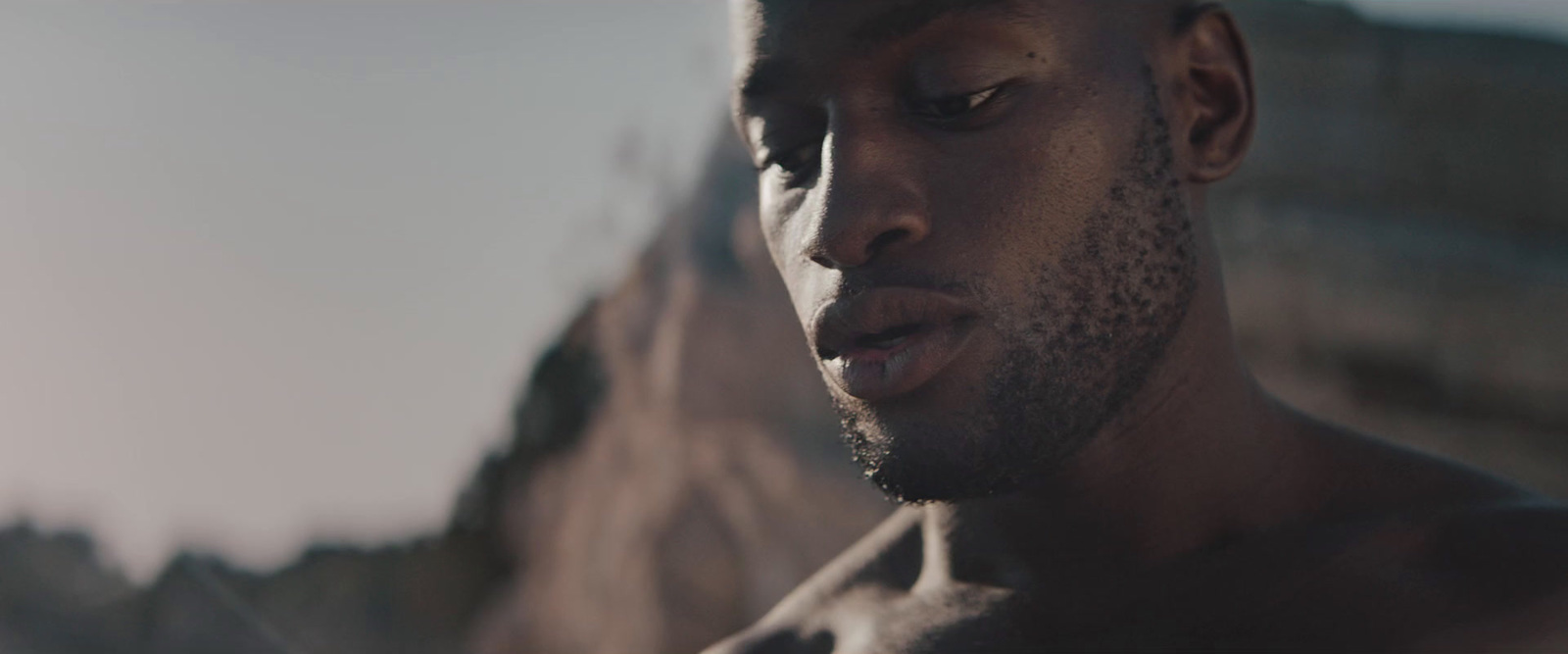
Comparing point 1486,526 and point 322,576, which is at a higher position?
point 1486,526

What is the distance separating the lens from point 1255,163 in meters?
5.39

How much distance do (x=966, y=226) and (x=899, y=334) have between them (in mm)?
122

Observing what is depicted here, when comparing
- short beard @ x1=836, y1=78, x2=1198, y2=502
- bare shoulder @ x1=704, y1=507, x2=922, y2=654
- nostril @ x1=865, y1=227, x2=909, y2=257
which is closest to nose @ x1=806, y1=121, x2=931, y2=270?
nostril @ x1=865, y1=227, x2=909, y2=257

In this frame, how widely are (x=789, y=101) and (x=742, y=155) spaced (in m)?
6.71

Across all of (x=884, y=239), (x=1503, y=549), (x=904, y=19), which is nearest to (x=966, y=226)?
(x=884, y=239)

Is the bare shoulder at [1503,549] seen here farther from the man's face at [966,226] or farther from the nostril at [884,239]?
the nostril at [884,239]

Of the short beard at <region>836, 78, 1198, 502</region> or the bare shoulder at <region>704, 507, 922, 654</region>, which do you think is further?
the bare shoulder at <region>704, 507, 922, 654</region>

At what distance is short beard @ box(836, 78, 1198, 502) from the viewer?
1.29 m

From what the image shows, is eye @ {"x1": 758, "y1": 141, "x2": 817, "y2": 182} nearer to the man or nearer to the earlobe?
the man

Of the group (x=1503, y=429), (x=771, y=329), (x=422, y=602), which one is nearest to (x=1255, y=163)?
(x=1503, y=429)

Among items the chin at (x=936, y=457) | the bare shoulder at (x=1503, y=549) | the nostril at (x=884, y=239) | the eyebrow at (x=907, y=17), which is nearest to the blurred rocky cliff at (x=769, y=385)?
the chin at (x=936, y=457)

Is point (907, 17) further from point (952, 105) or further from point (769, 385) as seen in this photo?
point (769, 385)

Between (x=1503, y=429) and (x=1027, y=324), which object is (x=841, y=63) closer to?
(x=1027, y=324)

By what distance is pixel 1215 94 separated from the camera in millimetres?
1500
